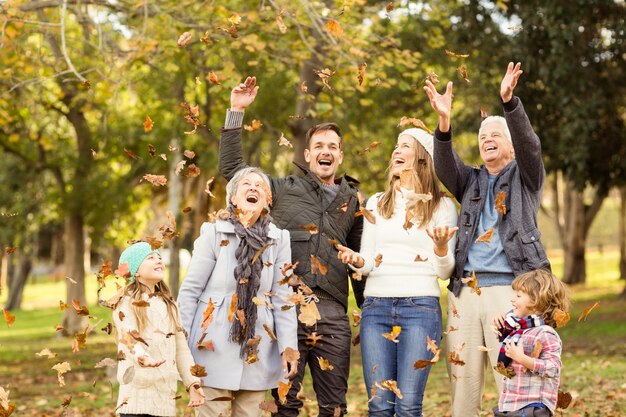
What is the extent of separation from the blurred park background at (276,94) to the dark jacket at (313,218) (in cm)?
35

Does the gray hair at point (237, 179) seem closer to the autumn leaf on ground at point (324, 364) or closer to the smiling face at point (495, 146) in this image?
the autumn leaf on ground at point (324, 364)

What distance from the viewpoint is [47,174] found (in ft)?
107

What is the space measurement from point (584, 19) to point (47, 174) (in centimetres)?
2051

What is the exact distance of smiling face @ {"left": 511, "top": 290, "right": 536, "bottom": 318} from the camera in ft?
17.3

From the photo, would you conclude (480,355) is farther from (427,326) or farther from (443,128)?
(443,128)

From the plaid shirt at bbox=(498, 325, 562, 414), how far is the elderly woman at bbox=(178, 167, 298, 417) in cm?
122

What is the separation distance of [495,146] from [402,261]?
34.5 inches

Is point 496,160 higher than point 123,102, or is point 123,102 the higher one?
point 123,102

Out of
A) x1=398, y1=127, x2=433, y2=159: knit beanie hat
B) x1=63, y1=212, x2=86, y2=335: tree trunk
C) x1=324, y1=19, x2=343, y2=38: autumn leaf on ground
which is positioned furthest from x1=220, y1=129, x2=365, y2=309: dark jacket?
x1=63, y1=212, x2=86, y2=335: tree trunk

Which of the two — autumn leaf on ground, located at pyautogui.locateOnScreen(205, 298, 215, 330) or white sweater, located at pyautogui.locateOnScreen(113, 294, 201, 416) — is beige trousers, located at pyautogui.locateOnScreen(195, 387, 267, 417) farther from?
autumn leaf on ground, located at pyautogui.locateOnScreen(205, 298, 215, 330)

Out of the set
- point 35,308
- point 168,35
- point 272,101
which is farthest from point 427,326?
point 35,308

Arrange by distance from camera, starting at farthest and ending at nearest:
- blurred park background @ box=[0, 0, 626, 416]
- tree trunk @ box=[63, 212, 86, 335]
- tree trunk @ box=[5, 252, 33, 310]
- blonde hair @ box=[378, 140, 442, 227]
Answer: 1. tree trunk @ box=[5, 252, 33, 310]
2. tree trunk @ box=[63, 212, 86, 335]
3. blurred park background @ box=[0, 0, 626, 416]
4. blonde hair @ box=[378, 140, 442, 227]

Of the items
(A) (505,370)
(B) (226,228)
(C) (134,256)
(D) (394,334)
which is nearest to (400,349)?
(D) (394,334)

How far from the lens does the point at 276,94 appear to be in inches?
789
